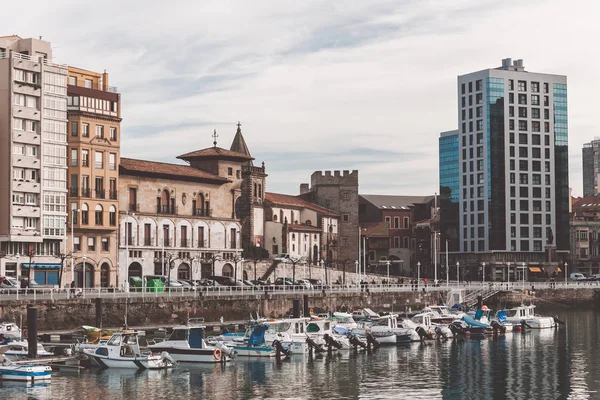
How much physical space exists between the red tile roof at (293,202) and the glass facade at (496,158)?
27111 millimetres

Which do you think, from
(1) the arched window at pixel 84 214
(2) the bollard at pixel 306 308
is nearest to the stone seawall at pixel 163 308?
(2) the bollard at pixel 306 308

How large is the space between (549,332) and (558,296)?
159 feet

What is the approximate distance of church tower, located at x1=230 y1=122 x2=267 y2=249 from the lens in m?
152

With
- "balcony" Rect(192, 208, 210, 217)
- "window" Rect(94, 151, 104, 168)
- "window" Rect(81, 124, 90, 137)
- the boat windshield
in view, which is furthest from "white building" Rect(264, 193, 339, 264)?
the boat windshield

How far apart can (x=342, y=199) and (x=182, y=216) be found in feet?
185

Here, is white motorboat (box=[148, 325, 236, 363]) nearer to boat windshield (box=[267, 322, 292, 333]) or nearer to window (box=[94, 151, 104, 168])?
boat windshield (box=[267, 322, 292, 333])

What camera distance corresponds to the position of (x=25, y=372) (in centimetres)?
6062

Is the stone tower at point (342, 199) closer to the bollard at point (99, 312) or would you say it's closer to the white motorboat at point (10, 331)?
the bollard at point (99, 312)

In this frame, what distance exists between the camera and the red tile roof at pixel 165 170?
120 m

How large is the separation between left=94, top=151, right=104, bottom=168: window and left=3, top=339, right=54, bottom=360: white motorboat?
147 ft

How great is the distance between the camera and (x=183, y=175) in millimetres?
126438

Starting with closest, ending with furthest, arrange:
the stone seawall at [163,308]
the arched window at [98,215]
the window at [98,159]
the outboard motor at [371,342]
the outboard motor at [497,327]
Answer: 1. the outboard motor at [371,342]
2. the stone seawall at [163,308]
3. the outboard motor at [497,327]
4. the arched window at [98,215]
5. the window at [98,159]

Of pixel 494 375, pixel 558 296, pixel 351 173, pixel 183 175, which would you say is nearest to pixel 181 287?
pixel 183 175

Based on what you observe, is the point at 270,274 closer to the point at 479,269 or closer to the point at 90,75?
the point at 90,75
